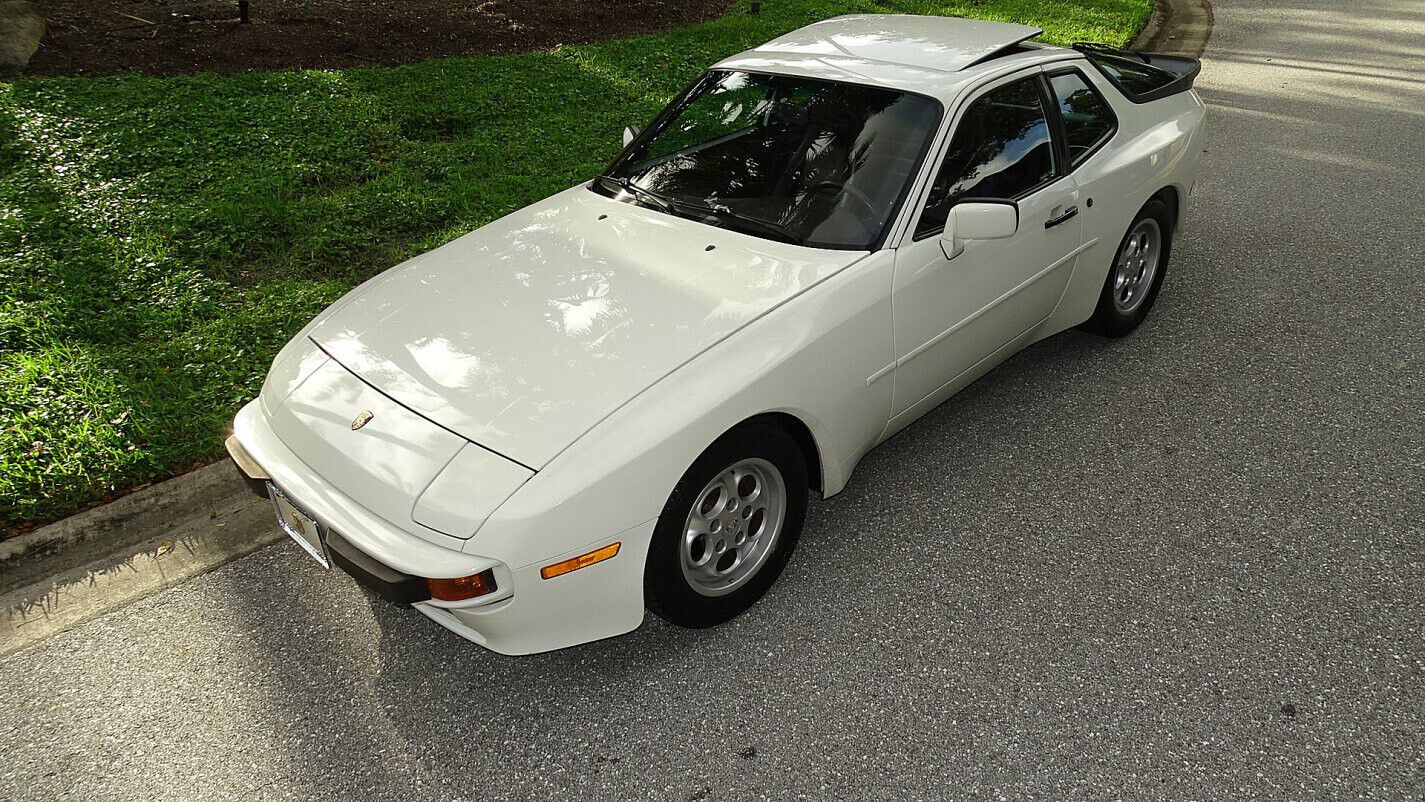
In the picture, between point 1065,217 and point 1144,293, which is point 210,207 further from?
point 1144,293

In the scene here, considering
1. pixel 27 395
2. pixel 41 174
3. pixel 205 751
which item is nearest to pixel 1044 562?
pixel 205 751

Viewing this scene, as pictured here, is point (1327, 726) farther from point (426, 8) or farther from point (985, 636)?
point (426, 8)

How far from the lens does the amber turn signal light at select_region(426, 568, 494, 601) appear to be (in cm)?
232

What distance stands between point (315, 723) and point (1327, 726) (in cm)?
285

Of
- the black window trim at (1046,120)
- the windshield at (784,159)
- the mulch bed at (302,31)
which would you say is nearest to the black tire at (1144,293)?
the black window trim at (1046,120)

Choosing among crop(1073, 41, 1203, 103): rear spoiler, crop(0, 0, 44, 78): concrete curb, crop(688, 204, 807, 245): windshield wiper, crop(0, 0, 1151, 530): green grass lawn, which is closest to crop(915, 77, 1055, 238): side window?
crop(688, 204, 807, 245): windshield wiper

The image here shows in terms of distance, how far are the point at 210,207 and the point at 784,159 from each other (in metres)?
3.77

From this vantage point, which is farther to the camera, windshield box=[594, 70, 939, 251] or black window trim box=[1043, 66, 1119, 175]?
black window trim box=[1043, 66, 1119, 175]

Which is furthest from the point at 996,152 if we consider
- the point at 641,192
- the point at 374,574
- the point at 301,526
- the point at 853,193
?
the point at 301,526

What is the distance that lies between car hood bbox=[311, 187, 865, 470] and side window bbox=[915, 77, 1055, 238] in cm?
49

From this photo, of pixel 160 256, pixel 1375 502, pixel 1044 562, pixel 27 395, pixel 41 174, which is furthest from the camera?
pixel 41 174

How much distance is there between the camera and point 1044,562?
125 inches

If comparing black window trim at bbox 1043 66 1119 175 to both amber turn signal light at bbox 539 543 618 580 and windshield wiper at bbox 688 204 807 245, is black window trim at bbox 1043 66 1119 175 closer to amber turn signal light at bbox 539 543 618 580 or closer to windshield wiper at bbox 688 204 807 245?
windshield wiper at bbox 688 204 807 245

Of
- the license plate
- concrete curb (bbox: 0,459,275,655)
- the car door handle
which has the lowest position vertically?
concrete curb (bbox: 0,459,275,655)
